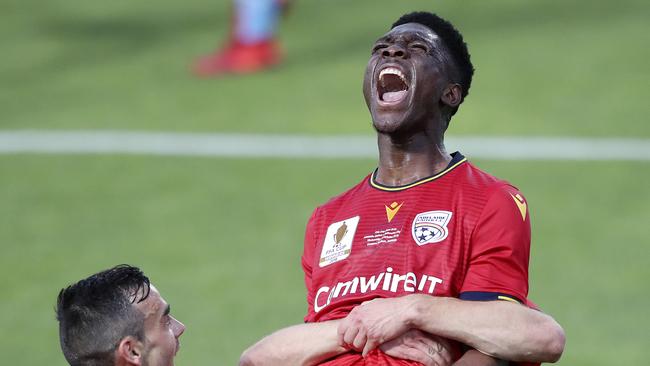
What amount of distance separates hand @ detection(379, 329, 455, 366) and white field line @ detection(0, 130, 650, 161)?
740cm

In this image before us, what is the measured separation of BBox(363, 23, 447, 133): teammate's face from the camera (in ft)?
16.1

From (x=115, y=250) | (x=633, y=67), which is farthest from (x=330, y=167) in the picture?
(x=633, y=67)

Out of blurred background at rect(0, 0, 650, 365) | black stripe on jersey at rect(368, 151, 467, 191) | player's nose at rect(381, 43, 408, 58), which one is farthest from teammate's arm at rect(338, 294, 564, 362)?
blurred background at rect(0, 0, 650, 365)

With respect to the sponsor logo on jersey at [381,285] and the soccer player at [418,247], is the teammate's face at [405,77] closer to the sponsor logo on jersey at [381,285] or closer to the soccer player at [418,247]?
the soccer player at [418,247]

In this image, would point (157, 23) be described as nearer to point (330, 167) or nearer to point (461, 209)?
point (330, 167)

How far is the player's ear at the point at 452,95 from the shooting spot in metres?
5.00

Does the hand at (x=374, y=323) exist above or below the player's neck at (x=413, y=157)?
below

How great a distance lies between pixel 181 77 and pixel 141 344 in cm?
1036

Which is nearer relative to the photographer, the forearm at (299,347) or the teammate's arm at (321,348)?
the teammate's arm at (321,348)

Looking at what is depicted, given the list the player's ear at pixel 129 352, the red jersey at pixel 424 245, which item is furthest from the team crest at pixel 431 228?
the player's ear at pixel 129 352

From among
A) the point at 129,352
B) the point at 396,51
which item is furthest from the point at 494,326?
the point at 129,352

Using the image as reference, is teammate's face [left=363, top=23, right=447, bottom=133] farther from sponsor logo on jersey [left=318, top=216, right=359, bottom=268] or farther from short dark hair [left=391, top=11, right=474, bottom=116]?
sponsor logo on jersey [left=318, top=216, right=359, bottom=268]

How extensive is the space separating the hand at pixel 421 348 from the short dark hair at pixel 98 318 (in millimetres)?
881

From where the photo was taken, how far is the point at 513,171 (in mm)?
12047
